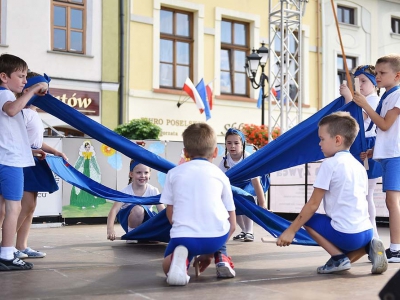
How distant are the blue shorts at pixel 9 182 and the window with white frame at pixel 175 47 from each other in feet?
43.0

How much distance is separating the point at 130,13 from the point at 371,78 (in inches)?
478

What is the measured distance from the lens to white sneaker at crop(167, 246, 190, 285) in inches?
149

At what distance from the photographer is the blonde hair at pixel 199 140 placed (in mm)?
4082

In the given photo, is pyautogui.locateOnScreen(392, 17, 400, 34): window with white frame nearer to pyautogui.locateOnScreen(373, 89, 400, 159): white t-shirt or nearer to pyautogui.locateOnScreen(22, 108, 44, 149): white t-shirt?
pyautogui.locateOnScreen(373, 89, 400, 159): white t-shirt

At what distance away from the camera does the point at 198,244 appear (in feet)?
12.9

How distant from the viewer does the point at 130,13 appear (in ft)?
54.7

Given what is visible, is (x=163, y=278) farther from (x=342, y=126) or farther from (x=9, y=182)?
(x=342, y=126)

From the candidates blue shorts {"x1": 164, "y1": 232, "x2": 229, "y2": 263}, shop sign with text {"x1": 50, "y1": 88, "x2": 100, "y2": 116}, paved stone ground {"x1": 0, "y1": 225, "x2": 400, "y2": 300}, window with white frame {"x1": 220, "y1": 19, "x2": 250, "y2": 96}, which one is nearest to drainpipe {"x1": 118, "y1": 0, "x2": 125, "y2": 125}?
shop sign with text {"x1": 50, "y1": 88, "x2": 100, "y2": 116}

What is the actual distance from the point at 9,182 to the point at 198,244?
1.49m

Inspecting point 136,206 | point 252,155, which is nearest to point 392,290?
point 252,155

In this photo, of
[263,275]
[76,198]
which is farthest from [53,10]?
[263,275]

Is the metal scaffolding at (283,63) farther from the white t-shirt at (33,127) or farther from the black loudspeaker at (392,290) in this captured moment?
the black loudspeaker at (392,290)

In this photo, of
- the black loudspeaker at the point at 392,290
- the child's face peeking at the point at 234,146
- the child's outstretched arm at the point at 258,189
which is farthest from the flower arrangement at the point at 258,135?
the black loudspeaker at the point at 392,290

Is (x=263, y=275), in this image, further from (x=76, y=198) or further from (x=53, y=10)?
(x=53, y=10)
